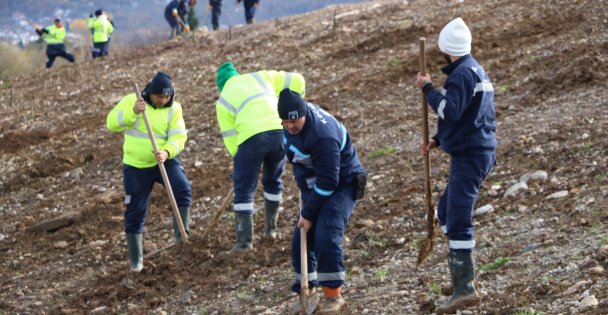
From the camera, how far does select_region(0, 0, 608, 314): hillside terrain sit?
6957mm

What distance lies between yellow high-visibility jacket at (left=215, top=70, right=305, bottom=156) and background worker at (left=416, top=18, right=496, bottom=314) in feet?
7.70

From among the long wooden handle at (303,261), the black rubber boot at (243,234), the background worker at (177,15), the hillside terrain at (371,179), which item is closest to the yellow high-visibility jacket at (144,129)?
the black rubber boot at (243,234)

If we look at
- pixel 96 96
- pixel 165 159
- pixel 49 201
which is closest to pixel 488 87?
pixel 165 159

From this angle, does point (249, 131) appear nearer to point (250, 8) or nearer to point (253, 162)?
point (253, 162)

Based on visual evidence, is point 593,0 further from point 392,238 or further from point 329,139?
point 329,139

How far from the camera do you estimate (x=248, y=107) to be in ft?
27.0

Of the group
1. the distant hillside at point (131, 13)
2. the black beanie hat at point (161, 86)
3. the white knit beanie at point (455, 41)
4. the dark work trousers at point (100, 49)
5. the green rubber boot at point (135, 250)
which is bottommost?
the distant hillside at point (131, 13)

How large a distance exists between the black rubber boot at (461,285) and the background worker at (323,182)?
0.76m

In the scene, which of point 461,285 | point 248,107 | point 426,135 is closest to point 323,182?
point 426,135

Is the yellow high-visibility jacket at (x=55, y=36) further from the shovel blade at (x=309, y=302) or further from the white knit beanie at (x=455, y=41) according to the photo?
the white knit beanie at (x=455, y=41)

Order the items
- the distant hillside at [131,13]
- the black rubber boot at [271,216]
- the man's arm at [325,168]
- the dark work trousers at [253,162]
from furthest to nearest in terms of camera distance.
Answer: the distant hillside at [131,13] < the black rubber boot at [271,216] < the dark work trousers at [253,162] < the man's arm at [325,168]

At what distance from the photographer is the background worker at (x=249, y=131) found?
8.19 meters

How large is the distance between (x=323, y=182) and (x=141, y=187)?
2.68 metres

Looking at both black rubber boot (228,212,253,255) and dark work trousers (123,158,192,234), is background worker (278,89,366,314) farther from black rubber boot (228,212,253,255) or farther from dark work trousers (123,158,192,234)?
dark work trousers (123,158,192,234)
